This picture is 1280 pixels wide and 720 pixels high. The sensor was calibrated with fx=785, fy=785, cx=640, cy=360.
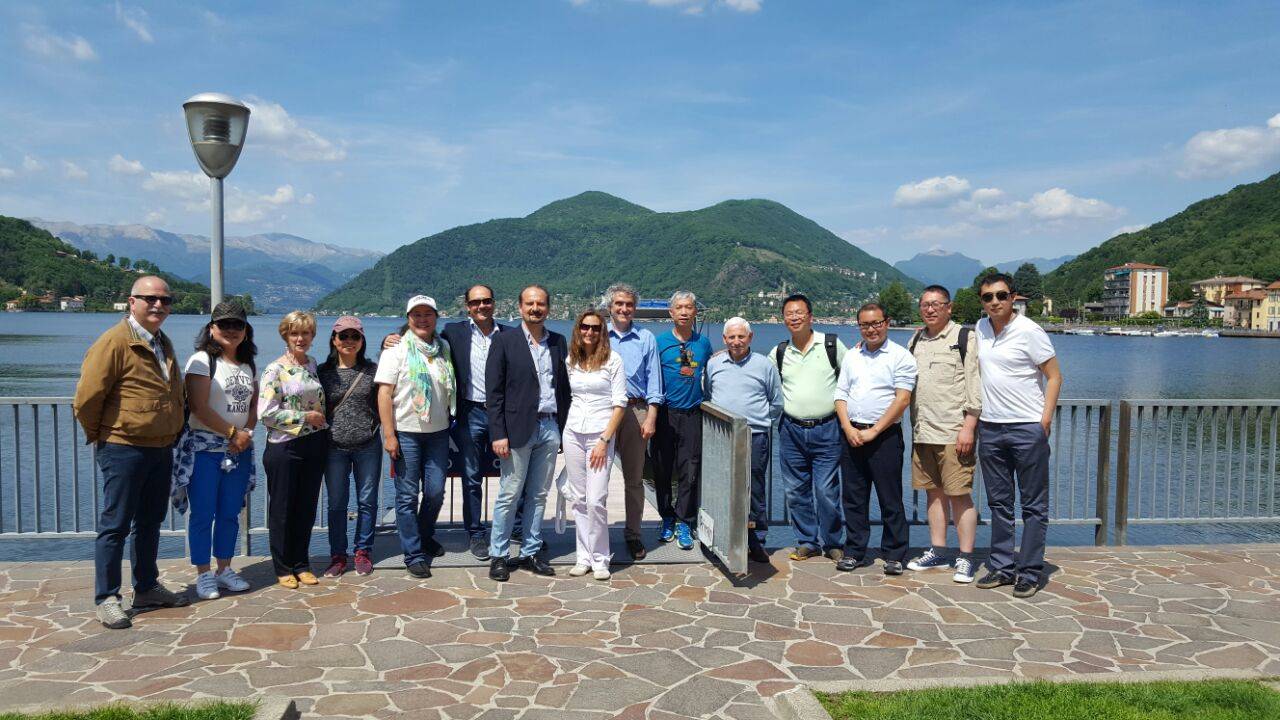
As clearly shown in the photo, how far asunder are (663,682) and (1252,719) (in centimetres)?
291

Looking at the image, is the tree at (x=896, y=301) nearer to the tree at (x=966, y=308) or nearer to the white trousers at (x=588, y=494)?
the tree at (x=966, y=308)

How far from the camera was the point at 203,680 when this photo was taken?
14.2 ft

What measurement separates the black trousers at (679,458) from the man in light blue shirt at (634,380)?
0.20m

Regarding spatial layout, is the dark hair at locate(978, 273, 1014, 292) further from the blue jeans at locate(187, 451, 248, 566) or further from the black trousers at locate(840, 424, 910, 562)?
the blue jeans at locate(187, 451, 248, 566)

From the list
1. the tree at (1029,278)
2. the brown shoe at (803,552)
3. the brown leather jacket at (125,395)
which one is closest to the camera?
the brown leather jacket at (125,395)

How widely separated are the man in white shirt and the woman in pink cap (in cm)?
377

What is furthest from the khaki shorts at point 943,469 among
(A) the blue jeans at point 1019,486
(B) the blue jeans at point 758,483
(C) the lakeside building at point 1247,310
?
(C) the lakeside building at point 1247,310

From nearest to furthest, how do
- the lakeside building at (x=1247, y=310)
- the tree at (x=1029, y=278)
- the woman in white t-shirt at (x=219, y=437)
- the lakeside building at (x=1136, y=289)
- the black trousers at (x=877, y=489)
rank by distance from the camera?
the woman in white t-shirt at (x=219, y=437)
the black trousers at (x=877, y=489)
the lakeside building at (x=1247, y=310)
the tree at (x=1029, y=278)
the lakeside building at (x=1136, y=289)

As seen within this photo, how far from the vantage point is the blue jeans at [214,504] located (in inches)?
223

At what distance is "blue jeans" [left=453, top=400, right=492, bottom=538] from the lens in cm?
648

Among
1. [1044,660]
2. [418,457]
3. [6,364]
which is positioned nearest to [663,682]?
[1044,660]

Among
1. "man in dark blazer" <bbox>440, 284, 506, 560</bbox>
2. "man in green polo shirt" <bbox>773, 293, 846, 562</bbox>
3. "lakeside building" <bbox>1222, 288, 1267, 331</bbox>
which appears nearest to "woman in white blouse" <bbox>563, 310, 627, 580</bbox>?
"man in dark blazer" <bbox>440, 284, 506, 560</bbox>

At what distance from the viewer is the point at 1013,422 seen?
589cm

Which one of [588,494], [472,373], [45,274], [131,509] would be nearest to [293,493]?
[131,509]
